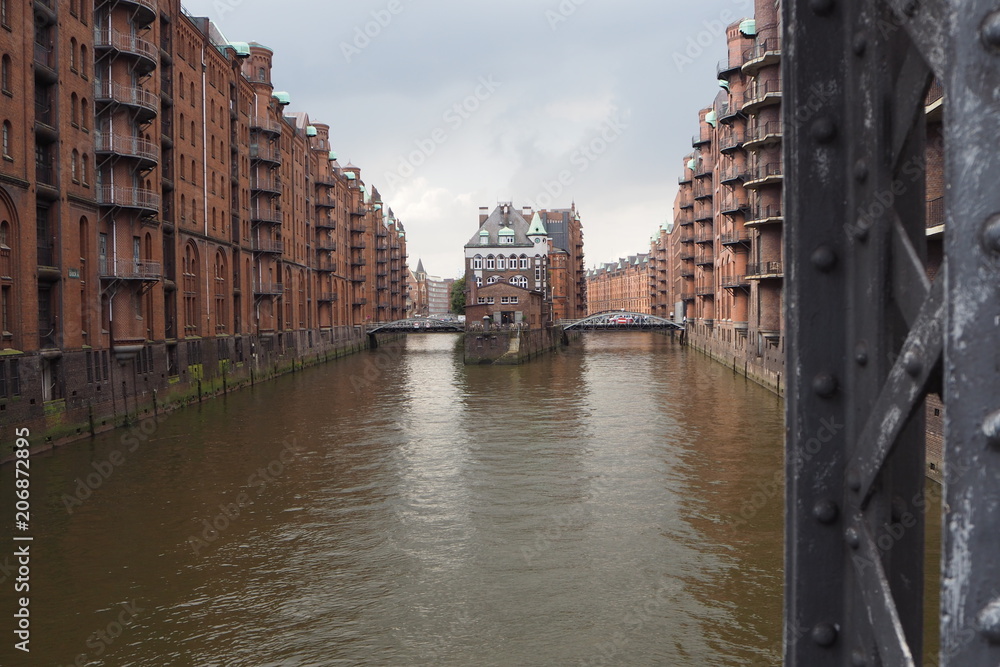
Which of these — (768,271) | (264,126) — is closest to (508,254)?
(264,126)

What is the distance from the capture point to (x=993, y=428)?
3.43 ft

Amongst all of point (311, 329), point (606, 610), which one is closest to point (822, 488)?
point (606, 610)

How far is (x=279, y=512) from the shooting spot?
1772cm

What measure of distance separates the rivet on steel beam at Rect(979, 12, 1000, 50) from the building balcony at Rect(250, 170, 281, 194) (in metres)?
51.2

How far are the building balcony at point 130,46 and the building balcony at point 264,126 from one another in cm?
1889

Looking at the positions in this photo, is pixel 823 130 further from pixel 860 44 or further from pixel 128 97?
pixel 128 97

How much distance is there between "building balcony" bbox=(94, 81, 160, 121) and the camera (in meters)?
28.2

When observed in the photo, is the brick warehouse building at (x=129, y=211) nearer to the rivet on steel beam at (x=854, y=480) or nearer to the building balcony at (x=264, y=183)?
the building balcony at (x=264, y=183)

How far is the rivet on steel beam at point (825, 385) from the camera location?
1617 millimetres

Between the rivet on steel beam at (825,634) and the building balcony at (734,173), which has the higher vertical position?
the building balcony at (734,173)

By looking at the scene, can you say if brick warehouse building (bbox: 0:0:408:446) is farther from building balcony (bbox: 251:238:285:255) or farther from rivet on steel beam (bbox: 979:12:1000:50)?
rivet on steel beam (bbox: 979:12:1000:50)

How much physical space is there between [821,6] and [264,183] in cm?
5158

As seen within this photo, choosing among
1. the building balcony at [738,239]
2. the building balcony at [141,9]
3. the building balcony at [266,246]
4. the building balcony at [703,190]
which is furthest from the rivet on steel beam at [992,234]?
the building balcony at [703,190]

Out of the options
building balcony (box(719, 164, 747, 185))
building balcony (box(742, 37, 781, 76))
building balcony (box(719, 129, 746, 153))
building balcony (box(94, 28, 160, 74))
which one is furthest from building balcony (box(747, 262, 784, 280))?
building balcony (box(94, 28, 160, 74))
